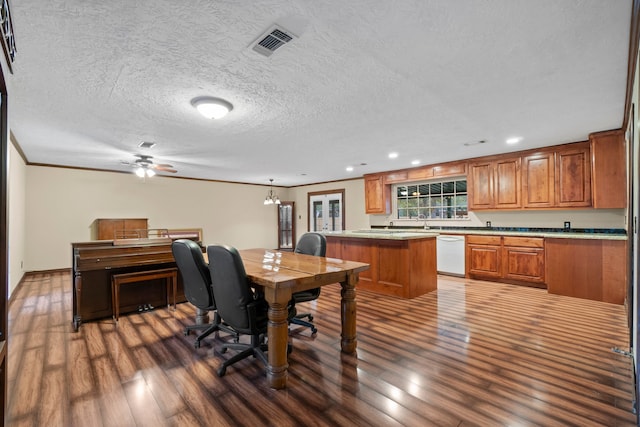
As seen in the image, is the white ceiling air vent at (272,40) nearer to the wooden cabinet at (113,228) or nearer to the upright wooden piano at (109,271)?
the upright wooden piano at (109,271)

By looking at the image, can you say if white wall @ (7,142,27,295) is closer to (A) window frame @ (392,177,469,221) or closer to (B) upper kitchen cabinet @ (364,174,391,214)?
(B) upper kitchen cabinet @ (364,174,391,214)

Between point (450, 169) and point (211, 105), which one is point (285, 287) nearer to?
point (211, 105)

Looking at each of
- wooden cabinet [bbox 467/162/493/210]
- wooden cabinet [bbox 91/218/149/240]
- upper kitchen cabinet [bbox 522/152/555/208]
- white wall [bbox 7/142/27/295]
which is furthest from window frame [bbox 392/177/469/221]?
white wall [bbox 7/142/27/295]

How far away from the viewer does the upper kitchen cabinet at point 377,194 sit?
7.22m

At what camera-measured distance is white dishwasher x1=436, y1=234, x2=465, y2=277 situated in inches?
217

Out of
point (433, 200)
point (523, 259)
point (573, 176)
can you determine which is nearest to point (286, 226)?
point (433, 200)

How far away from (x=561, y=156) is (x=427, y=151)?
200cm

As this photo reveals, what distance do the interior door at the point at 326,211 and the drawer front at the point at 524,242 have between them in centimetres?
441

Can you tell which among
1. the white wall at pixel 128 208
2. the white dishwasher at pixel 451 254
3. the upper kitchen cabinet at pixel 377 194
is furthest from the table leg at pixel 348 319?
the white wall at pixel 128 208

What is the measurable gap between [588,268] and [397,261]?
2.54 meters

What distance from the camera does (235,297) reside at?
2113 millimetres

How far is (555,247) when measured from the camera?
14.1 feet

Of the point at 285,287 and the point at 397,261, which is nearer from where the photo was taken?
the point at 285,287

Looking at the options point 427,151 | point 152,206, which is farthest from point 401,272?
point 152,206
